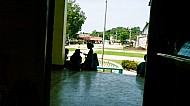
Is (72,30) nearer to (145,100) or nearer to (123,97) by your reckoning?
(123,97)

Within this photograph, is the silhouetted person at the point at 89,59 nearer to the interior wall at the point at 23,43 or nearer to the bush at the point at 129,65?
the interior wall at the point at 23,43

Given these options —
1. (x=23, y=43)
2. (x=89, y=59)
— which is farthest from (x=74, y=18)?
(x=23, y=43)

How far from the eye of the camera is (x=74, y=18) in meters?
17.1

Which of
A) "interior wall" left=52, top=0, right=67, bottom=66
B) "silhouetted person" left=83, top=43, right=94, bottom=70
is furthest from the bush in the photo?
"interior wall" left=52, top=0, right=67, bottom=66

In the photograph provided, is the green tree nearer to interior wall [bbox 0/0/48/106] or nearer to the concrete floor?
the concrete floor

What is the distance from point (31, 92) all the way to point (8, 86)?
469 millimetres

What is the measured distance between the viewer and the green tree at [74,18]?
1674 cm

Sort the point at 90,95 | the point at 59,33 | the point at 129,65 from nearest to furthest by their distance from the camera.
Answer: the point at 90,95 → the point at 59,33 → the point at 129,65

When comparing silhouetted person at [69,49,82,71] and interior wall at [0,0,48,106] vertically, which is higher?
interior wall at [0,0,48,106]

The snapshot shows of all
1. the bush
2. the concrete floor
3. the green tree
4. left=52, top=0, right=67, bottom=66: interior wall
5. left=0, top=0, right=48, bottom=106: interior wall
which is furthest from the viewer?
the green tree

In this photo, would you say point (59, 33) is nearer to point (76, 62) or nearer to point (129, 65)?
point (76, 62)

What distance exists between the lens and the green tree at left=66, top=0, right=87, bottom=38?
16744 mm

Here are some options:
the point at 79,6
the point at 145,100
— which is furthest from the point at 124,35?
the point at 145,100

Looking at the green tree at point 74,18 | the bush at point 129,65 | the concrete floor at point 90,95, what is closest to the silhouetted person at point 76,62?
the concrete floor at point 90,95
